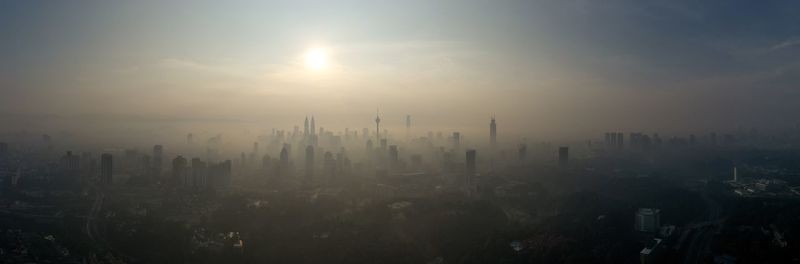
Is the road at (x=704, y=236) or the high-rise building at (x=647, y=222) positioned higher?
the high-rise building at (x=647, y=222)

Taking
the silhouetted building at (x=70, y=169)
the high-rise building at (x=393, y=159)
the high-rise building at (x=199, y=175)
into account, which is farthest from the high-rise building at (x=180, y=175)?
the high-rise building at (x=393, y=159)

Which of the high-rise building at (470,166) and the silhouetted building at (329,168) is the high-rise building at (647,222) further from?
the silhouetted building at (329,168)

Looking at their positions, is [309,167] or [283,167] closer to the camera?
[283,167]

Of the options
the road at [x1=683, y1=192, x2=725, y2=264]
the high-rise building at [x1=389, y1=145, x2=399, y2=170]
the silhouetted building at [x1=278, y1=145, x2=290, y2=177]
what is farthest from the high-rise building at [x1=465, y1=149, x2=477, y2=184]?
the road at [x1=683, y1=192, x2=725, y2=264]

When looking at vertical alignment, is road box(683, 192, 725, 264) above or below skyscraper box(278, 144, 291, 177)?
Answer: below

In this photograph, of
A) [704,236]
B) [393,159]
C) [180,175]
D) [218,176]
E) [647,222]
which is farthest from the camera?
[393,159]

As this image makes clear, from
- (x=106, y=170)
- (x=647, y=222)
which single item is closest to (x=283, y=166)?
(x=106, y=170)

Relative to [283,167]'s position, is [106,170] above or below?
above

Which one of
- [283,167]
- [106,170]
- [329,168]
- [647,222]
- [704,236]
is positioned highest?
[106,170]

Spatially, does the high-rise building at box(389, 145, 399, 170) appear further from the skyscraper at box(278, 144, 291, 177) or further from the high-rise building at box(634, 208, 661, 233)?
the high-rise building at box(634, 208, 661, 233)

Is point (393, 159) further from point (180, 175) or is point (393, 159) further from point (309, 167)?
point (180, 175)

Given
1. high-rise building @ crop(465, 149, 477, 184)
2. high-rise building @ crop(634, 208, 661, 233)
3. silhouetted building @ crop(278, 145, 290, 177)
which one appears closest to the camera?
high-rise building @ crop(634, 208, 661, 233)

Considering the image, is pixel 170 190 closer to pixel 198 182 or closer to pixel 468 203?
pixel 198 182
